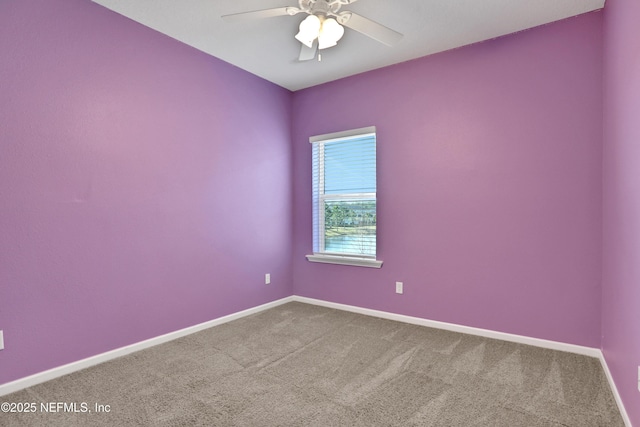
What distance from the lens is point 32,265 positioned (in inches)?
81.9

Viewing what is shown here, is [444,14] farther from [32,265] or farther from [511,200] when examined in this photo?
[32,265]

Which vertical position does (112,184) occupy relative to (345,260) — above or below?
above

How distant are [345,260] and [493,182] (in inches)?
65.1

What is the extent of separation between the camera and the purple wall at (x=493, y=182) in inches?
97.3

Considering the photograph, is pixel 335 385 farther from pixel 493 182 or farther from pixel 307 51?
pixel 307 51

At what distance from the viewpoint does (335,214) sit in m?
3.84

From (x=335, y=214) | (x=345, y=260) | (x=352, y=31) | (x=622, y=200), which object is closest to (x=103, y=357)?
(x=345, y=260)

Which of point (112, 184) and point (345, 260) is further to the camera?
point (345, 260)

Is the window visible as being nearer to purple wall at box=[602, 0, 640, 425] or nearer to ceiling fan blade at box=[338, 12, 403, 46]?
ceiling fan blade at box=[338, 12, 403, 46]

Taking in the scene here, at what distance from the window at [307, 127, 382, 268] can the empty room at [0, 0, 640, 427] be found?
0.03 m

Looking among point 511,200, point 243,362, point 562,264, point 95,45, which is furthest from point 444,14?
point 243,362

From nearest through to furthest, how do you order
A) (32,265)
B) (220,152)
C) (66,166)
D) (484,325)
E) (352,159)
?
(32,265) → (66,166) → (484,325) → (220,152) → (352,159)

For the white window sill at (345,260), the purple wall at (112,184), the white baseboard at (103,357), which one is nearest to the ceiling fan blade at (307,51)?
the purple wall at (112,184)

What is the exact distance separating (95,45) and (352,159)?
2.44 metres
